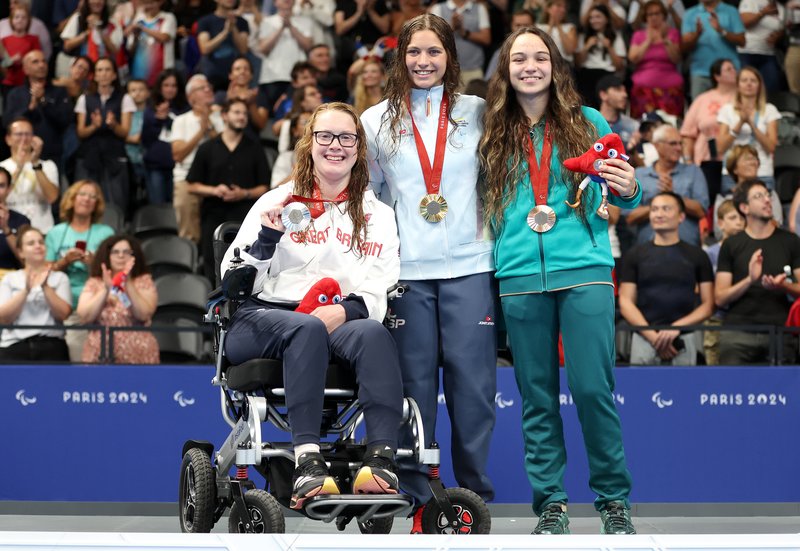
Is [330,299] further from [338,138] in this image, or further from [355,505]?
[355,505]

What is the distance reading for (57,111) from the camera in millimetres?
8352

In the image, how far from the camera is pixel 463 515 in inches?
149

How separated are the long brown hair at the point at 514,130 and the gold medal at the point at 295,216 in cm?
66

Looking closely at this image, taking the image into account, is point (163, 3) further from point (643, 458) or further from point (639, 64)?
point (643, 458)

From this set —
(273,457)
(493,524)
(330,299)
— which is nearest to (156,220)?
(493,524)

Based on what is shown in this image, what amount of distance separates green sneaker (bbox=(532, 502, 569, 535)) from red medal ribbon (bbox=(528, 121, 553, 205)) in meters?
1.00

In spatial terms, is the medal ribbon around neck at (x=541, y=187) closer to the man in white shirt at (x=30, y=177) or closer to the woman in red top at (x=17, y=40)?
the man in white shirt at (x=30, y=177)

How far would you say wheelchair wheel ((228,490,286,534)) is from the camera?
3.58 meters

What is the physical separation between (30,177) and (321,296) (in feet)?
14.4

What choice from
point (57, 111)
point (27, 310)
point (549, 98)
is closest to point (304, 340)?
point (549, 98)

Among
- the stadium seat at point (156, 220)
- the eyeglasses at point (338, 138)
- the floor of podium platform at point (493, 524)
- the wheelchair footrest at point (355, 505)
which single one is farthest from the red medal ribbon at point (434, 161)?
the stadium seat at point (156, 220)

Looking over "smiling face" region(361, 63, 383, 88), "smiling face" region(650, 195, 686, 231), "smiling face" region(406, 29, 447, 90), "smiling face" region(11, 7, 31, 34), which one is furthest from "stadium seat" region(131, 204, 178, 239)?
"smiling face" region(406, 29, 447, 90)

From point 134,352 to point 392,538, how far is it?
3.45 metres

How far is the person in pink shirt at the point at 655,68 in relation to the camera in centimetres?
830
